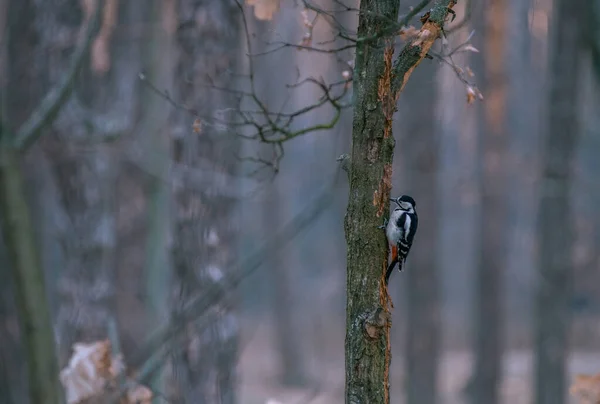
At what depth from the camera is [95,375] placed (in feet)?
13.7

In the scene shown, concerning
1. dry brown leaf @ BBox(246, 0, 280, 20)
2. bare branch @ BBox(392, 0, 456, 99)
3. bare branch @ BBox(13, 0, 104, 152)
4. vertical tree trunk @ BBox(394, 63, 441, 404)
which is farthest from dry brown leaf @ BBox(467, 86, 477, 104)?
vertical tree trunk @ BBox(394, 63, 441, 404)

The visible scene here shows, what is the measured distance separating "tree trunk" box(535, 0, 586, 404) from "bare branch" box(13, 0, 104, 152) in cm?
721

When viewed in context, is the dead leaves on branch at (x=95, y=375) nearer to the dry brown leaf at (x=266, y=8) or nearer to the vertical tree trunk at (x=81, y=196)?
the dry brown leaf at (x=266, y=8)

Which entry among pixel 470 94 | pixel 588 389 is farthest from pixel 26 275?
pixel 588 389

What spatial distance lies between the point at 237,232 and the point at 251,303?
19.9 meters

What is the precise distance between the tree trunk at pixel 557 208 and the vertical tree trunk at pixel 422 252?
1407 mm

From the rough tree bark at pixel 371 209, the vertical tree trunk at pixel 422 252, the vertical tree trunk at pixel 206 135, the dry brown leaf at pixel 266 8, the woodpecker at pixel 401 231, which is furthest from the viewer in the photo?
the vertical tree trunk at pixel 422 252

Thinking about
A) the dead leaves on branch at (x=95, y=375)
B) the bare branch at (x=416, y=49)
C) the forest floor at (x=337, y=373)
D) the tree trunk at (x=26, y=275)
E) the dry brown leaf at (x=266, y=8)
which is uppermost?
the dry brown leaf at (x=266, y=8)

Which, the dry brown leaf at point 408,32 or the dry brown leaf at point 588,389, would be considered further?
the dry brown leaf at point 588,389

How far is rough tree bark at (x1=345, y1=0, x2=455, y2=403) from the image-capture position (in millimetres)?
2992

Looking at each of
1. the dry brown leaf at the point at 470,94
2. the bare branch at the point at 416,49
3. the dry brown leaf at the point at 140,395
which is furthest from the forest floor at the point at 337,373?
the bare branch at the point at 416,49

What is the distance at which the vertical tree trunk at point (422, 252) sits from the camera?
10055 millimetres

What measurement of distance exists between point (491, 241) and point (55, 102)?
1048cm

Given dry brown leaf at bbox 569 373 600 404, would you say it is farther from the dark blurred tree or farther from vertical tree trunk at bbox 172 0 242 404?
vertical tree trunk at bbox 172 0 242 404
